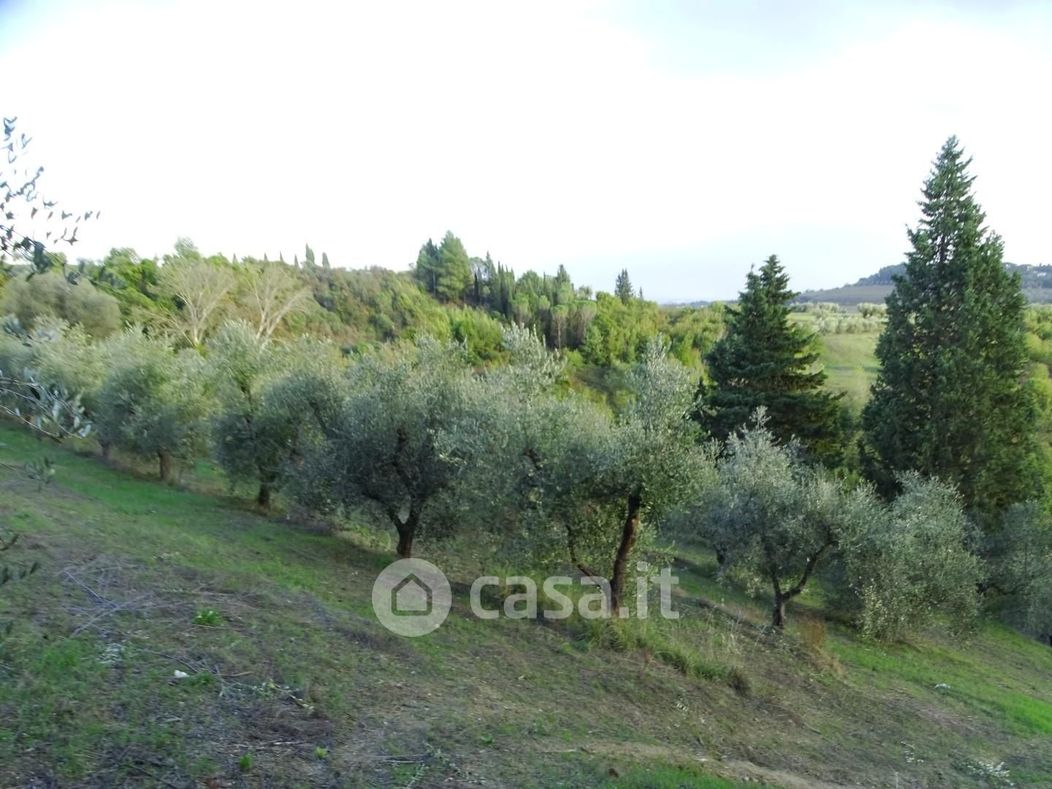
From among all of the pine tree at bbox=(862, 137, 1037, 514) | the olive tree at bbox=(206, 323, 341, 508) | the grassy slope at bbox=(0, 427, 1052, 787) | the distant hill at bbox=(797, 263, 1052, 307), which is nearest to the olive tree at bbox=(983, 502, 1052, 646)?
the pine tree at bbox=(862, 137, 1037, 514)

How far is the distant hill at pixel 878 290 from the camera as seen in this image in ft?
379

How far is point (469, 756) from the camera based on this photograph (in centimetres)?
706

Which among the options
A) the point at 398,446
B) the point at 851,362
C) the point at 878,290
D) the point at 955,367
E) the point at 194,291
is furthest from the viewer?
the point at 878,290

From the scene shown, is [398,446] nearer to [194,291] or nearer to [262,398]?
[262,398]

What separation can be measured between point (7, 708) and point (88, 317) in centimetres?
4549

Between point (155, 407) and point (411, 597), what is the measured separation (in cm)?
1614

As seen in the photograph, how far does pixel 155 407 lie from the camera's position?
24.3 m

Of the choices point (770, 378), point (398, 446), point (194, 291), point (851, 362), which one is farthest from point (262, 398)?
point (851, 362)

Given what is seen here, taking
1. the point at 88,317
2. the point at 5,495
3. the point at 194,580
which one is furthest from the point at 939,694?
the point at 88,317

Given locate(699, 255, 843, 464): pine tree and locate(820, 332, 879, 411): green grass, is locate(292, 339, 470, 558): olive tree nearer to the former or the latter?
locate(699, 255, 843, 464): pine tree

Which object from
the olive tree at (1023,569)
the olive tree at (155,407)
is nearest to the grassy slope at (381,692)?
the olive tree at (1023,569)

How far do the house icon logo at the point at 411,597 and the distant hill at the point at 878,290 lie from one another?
104 meters

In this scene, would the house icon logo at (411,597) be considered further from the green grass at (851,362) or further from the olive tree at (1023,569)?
the green grass at (851,362)

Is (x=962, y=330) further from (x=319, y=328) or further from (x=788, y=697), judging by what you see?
(x=319, y=328)
